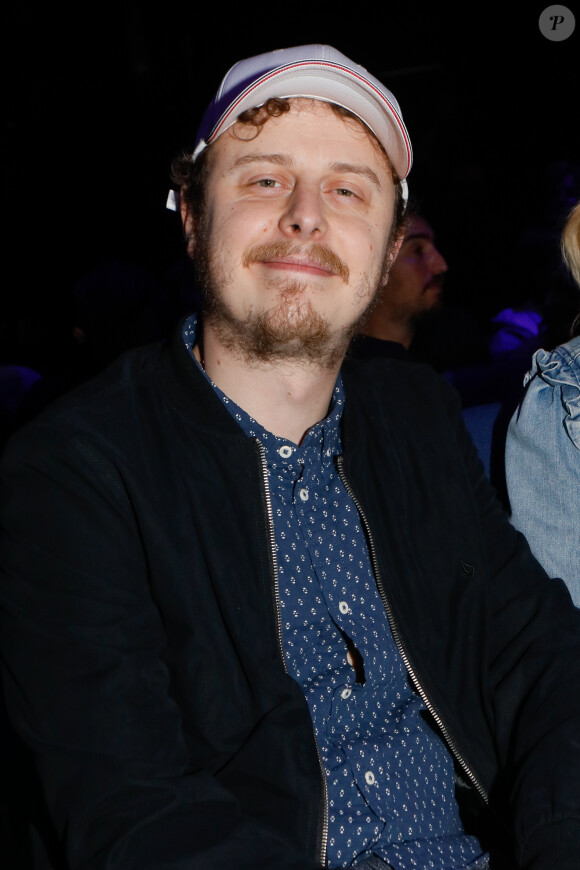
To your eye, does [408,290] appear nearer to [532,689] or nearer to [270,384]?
[270,384]

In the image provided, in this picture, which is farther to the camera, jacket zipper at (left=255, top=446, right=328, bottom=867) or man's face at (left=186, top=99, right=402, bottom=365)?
man's face at (left=186, top=99, right=402, bottom=365)

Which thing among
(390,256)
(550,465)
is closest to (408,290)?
(390,256)

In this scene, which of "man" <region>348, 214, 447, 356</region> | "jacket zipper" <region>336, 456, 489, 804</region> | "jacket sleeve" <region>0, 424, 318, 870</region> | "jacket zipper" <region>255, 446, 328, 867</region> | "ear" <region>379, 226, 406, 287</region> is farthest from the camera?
"man" <region>348, 214, 447, 356</region>

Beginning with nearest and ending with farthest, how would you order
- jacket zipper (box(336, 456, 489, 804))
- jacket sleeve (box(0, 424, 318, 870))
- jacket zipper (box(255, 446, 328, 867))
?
jacket sleeve (box(0, 424, 318, 870)) < jacket zipper (box(255, 446, 328, 867)) < jacket zipper (box(336, 456, 489, 804))

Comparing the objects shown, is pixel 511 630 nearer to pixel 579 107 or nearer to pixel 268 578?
pixel 268 578

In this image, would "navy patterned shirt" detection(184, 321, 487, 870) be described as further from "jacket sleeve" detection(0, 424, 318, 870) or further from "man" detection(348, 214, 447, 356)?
"man" detection(348, 214, 447, 356)

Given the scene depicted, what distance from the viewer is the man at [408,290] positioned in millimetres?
3457

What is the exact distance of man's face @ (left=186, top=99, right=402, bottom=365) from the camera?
4.94ft

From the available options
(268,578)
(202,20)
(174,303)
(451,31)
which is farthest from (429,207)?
(268,578)

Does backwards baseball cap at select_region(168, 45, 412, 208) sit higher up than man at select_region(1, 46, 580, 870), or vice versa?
backwards baseball cap at select_region(168, 45, 412, 208)

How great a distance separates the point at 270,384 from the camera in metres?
1.56

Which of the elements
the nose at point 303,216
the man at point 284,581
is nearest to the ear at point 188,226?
the man at point 284,581

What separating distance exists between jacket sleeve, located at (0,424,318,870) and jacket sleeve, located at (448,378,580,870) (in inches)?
17.2

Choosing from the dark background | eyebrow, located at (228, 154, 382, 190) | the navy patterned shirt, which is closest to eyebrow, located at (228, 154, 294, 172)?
eyebrow, located at (228, 154, 382, 190)
